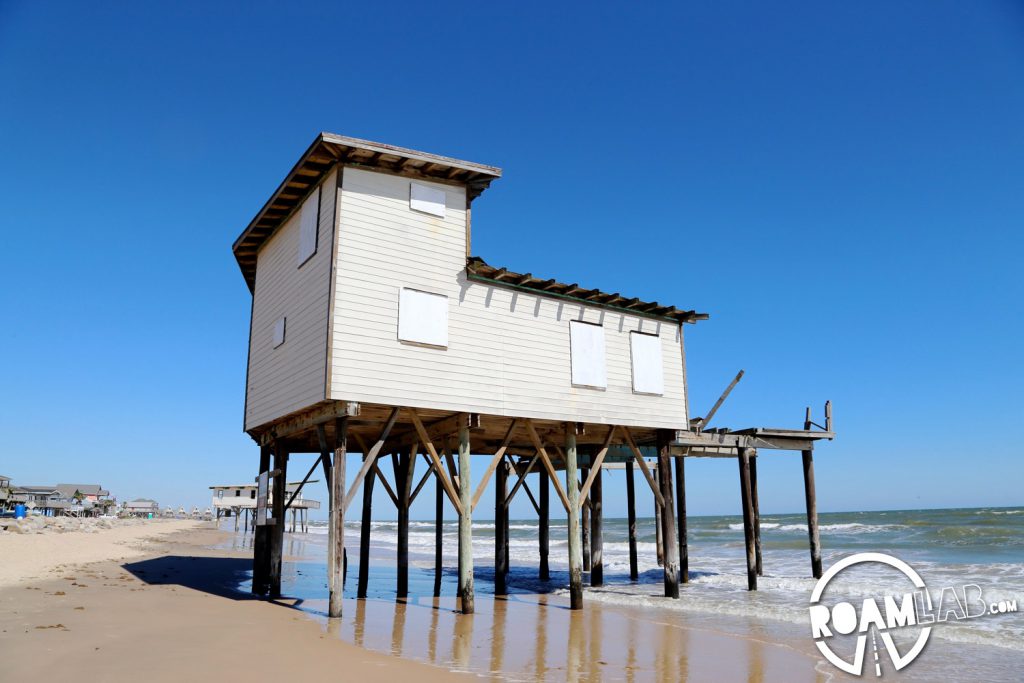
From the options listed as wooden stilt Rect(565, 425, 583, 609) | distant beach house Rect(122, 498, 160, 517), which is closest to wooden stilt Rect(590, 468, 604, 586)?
wooden stilt Rect(565, 425, 583, 609)

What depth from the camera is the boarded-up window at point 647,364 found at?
1744 cm

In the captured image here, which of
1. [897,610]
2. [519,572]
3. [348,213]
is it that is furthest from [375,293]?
[519,572]

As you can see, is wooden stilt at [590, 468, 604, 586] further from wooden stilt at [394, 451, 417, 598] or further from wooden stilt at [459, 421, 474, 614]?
wooden stilt at [459, 421, 474, 614]

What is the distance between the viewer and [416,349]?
46.1 feet

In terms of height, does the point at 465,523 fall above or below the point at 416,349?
below

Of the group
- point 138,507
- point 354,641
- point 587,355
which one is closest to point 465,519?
point 354,641

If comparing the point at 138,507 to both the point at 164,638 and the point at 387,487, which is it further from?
the point at 164,638

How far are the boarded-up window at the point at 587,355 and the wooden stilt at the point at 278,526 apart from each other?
7411mm

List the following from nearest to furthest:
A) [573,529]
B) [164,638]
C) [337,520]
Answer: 1. [164,638]
2. [337,520]
3. [573,529]

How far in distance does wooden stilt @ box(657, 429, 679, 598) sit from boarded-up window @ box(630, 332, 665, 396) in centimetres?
129

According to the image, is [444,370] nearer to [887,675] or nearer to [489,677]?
[489,677]

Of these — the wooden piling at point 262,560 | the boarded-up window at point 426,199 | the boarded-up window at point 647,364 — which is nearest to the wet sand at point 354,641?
the wooden piling at point 262,560

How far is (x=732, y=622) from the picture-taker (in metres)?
15.0

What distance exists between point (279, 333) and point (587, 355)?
7163 mm
